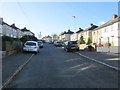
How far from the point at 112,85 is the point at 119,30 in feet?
144

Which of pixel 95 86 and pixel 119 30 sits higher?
pixel 119 30

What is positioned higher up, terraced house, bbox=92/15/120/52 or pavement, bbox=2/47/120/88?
terraced house, bbox=92/15/120/52

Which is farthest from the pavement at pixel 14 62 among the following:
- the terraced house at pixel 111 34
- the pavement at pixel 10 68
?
the terraced house at pixel 111 34

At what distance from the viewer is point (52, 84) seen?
31.8ft

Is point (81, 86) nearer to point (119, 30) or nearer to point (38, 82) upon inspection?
point (38, 82)

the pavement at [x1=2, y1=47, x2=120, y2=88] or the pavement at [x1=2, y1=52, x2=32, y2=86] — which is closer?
the pavement at [x1=2, y1=52, x2=32, y2=86]

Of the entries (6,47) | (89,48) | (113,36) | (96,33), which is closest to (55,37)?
(96,33)

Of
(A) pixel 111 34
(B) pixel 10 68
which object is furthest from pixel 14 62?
(A) pixel 111 34

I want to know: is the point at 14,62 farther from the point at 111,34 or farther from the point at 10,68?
the point at 111,34

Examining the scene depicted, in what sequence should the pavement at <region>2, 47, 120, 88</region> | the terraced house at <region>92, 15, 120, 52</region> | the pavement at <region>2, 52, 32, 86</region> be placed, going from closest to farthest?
the pavement at <region>2, 52, 32, 86</region>
the pavement at <region>2, 47, 120, 88</region>
the terraced house at <region>92, 15, 120, 52</region>

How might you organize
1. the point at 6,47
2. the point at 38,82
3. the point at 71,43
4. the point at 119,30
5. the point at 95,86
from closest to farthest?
the point at 95,86 → the point at 38,82 → the point at 6,47 → the point at 71,43 → the point at 119,30

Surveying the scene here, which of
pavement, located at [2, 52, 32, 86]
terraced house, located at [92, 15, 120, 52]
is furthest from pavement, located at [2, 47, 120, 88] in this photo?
terraced house, located at [92, 15, 120, 52]

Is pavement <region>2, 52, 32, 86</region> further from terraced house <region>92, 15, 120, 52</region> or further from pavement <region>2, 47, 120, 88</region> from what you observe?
terraced house <region>92, 15, 120, 52</region>

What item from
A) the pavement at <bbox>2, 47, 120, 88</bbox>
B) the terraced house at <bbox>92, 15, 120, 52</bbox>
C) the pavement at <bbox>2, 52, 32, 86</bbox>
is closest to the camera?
the pavement at <bbox>2, 52, 32, 86</bbox>
